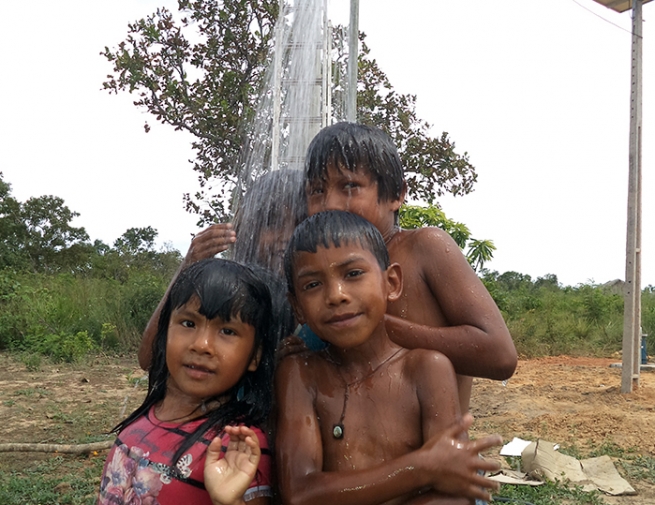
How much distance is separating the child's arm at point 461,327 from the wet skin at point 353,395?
7cm

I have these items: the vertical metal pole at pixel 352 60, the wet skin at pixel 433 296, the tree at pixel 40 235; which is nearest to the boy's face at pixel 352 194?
the wet skin at pixel 433 296

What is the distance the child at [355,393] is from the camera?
1.41 m

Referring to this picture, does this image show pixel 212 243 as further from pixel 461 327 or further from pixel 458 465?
pixel 458 465

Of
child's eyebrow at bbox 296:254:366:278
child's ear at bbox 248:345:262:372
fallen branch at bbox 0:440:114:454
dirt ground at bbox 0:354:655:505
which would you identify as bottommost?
fallen branch at bbox 0:440:114:454

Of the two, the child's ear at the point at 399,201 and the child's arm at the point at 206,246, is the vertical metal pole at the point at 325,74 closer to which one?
the child's arm at the point at 206,246

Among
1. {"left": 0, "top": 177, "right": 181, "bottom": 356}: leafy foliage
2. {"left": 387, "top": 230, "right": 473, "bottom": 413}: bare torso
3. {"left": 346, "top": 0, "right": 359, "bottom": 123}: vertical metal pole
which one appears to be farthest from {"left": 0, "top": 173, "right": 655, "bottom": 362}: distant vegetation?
{"left": 387, "top": 230, "right": 473, "bottom": 413}: bare torso

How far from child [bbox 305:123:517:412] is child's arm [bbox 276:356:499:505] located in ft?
0.82

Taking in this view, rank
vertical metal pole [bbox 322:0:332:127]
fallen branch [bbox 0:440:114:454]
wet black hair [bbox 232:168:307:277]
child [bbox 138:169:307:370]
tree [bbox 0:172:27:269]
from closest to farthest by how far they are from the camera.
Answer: child [bbox 138:169:307:370]
wet black hair [bbox 232:168:307:277]
vertical metal pole [bbox 322:0:332:127]
fallen branch [bbox 0:440:114:454]
tree [bbox 0:172:27:269]

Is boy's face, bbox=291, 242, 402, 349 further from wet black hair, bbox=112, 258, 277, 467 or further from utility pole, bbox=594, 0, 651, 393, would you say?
utility pole, bbox=594, 0, 651, 393

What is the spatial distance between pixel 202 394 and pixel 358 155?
0.77m

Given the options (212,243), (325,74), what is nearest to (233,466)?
(212,243)

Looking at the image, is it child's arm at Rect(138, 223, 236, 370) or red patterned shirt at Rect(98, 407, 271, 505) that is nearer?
red patterned shirt at Rect(98, 407, 271, 505)

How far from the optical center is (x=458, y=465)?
1.37 m

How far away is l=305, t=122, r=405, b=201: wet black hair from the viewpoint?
5.81 feet
